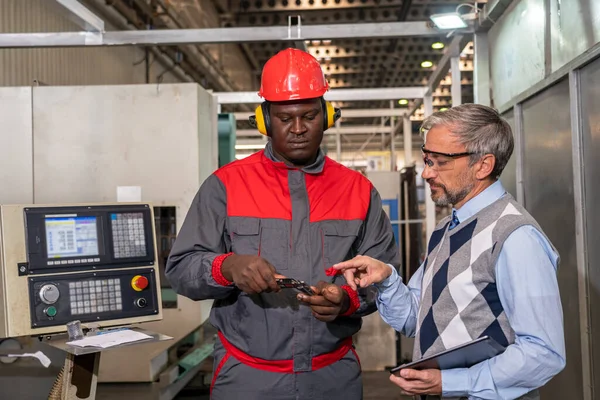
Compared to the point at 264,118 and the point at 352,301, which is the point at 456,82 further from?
the point at 352,301

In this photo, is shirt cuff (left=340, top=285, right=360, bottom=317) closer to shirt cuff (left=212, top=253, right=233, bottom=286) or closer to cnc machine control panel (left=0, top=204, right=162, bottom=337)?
shirt cuff (left=212, top=253, right=233, bottom=286)

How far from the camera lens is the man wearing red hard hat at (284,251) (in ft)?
4.97

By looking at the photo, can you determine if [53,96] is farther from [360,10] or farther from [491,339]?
[360,10]

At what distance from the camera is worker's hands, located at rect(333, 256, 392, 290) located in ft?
4.57

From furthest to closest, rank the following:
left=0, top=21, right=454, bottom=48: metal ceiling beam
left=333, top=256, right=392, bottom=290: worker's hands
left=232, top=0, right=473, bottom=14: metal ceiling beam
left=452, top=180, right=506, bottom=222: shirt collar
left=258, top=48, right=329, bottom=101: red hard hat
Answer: left=232, top=0, right=473, bottom=14: metal ceiling beam → left=0, top=21, right=454, bottom=48: metal ceiling beam → left=258, top=48, right=329, bottom=101: red hard hat → left=333, top=256, right=392, bottom=290: worker's hands → left=452, top=180, right=506, bottom=222: shirt collar

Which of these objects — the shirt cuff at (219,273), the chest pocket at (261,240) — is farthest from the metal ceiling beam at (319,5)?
the shirt cuff at (219,273)

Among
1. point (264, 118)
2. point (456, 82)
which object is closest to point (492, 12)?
point (456, 82)

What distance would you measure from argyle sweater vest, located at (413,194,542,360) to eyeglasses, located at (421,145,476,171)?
130 millimetres

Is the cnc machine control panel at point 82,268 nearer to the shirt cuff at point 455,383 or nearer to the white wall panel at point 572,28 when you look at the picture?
the shirt cuff at point 455,383

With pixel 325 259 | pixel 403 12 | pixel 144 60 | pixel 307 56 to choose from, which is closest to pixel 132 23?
pixel 144 60

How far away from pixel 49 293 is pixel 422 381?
1.24 m

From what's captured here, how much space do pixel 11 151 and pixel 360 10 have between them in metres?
4.60

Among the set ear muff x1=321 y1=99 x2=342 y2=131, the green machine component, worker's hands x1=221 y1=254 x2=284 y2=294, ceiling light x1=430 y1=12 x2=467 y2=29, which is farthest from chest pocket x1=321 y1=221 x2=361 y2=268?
the green machine component

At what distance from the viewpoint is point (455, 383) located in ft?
3.80
